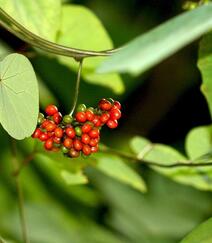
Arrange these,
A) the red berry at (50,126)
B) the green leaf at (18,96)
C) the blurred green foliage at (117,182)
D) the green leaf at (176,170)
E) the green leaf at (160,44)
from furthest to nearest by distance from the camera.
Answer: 1. the blurred green foliage at (117,182)
2. the green leaf at (176,170)
3. the red berry at (50,126)
4. the green leaf at (18,96)
5. the green leaf at (160,44)

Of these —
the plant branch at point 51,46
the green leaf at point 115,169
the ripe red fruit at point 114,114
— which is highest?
the green leaf at point 115,169

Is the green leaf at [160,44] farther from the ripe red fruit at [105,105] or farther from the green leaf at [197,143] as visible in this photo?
the green leaf at [197,143]

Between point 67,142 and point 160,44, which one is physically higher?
point 67,142

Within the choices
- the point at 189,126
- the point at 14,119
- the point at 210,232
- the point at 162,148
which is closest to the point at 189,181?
the point at 162,148

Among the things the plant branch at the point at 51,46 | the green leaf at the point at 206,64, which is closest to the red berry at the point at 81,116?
the plant branch at the point at 51,46

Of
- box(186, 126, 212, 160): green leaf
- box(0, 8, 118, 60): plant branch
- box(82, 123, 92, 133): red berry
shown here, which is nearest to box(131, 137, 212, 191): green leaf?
box(186, 126, 212, 160): green leaf

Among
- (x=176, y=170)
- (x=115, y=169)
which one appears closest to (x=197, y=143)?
(x=176, y=170)

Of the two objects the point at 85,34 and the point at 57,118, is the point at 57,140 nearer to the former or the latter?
the point at 57,118
